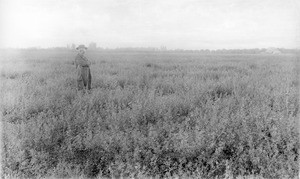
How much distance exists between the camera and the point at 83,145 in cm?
364

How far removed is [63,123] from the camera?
424 cm

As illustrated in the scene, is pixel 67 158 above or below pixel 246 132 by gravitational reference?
below

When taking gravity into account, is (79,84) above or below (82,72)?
below

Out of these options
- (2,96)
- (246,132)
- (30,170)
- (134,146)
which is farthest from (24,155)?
(246,132)

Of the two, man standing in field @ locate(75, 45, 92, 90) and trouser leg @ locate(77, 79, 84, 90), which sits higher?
man standing in field @ locate(75, 45, 92, 90)

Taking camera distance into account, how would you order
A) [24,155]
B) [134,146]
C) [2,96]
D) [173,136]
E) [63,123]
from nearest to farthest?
[24,155]
[134,146]
[173,136]
[63,123]
[2,96]

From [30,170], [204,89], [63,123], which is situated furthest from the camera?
[204,89]

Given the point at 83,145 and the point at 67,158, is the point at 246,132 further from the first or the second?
the point at 67,158

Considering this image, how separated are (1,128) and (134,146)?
7.79 ft

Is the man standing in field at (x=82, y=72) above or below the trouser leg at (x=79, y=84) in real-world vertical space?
above

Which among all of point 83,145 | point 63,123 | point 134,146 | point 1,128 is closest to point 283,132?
point 134,146

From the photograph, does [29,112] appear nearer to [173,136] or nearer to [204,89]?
[173,136]

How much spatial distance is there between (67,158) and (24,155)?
2.03 feet

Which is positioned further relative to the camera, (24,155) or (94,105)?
(94,105)
